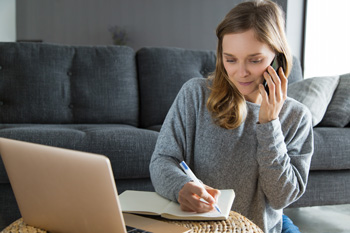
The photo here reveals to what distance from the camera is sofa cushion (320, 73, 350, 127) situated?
216 centimetres

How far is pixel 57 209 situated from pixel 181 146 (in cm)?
53

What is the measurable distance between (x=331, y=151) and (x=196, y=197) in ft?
4.40

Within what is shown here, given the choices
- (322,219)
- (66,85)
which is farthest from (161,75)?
(322,219)

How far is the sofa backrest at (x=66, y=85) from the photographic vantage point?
224 centimetres

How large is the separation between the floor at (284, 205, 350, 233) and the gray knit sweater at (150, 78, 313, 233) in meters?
0.94

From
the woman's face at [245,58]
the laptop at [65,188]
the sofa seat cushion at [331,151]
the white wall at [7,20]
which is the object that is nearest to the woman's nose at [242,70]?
the woman's face at [245,58]

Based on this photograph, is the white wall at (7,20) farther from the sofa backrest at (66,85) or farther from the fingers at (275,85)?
the fingers at (275,85)

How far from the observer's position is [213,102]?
1.12 m

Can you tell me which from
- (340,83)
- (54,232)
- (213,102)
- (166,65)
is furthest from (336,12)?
(54,232)

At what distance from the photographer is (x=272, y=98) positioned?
1.03m

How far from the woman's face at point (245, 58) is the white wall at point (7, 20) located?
226 inches

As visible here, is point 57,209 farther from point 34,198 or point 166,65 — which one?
point 166,65

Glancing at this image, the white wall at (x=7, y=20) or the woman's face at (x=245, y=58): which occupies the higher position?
the white wall at (x=7, y=20)

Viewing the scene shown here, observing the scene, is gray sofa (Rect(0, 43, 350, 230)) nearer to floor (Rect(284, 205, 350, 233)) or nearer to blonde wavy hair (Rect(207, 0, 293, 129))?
floor (Rect(284, 205, 350, 233))
